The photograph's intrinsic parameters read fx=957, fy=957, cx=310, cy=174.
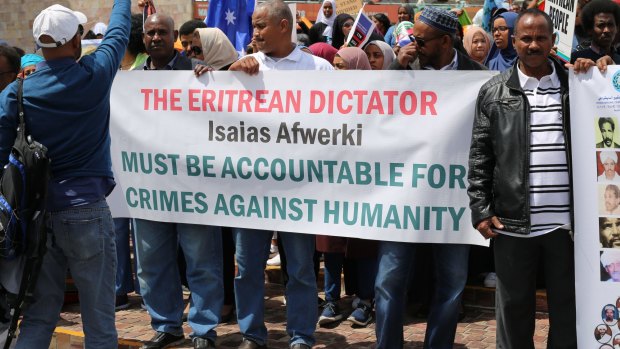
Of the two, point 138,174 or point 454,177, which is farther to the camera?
point 138,174

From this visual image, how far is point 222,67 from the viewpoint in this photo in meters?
6.66

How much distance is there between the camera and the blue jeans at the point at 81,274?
5.19 meters

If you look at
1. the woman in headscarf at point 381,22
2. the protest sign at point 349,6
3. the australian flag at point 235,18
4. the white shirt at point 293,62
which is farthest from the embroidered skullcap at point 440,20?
the woman in headscarf at point 381,22

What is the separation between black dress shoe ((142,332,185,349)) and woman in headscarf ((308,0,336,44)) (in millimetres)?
7916

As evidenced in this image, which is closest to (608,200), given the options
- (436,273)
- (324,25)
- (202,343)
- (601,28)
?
(436,273)

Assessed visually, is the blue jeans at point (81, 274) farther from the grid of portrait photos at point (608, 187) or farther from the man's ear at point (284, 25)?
the grid of portrait photos at point (608, 187)

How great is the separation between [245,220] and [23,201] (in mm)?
1650

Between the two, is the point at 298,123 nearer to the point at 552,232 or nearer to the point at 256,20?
the point at 256,20

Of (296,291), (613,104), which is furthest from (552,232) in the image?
(296,291)

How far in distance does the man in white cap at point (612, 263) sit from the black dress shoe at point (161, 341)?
2934 mm

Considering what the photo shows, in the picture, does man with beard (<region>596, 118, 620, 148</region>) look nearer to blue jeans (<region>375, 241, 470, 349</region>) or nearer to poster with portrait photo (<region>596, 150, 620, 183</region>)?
poster with portrait photo (<region>596, 150, 620, 183</region>)

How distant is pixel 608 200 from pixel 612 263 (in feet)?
1.10

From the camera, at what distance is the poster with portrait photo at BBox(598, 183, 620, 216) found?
5.04m

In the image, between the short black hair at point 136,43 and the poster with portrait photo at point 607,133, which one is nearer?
the poster with portrait photo at point 607,133
